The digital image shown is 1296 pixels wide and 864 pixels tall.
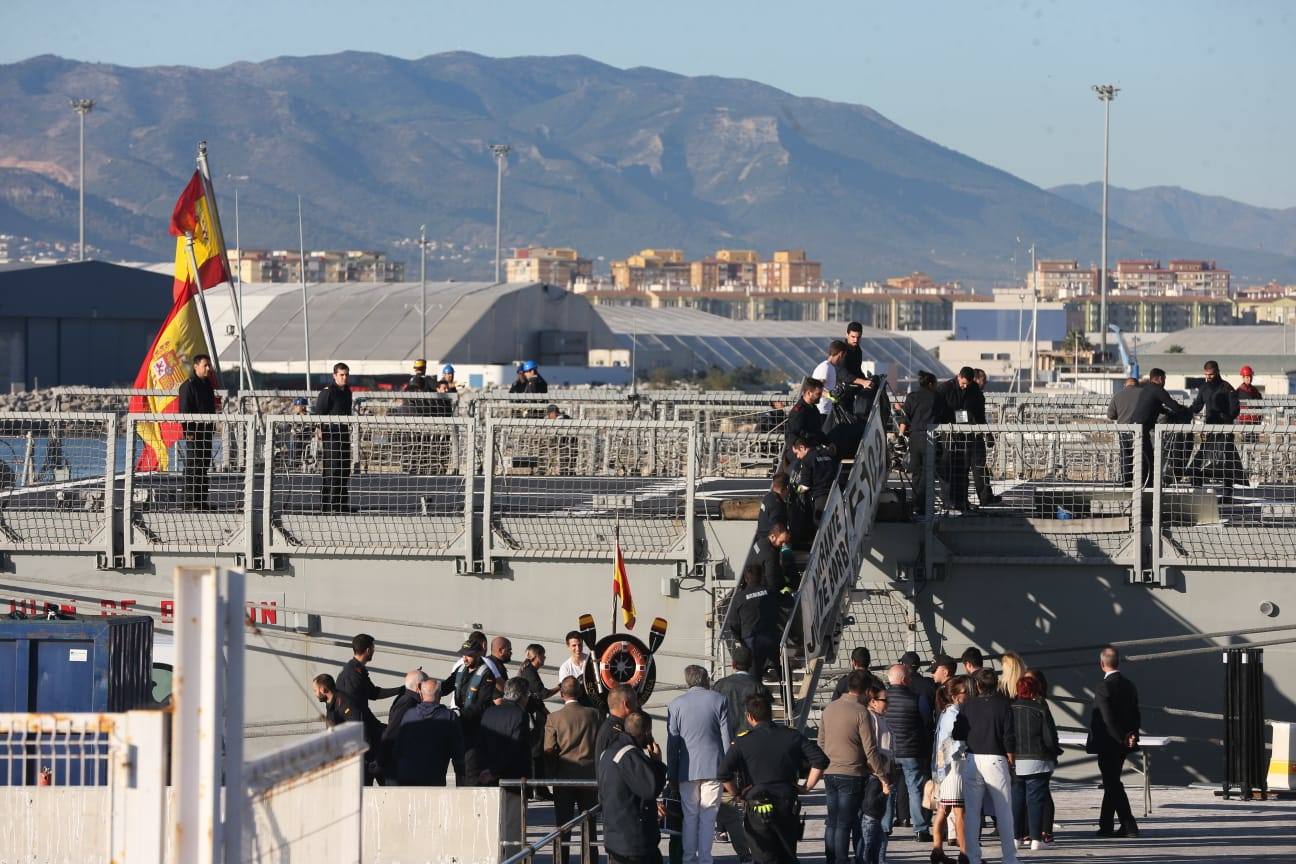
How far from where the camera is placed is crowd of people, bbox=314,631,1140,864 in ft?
35.9

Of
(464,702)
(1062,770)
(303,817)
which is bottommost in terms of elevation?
(1062,770)

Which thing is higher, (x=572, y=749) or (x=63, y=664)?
(x=63, y=664)

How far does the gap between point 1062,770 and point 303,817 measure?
12.7m

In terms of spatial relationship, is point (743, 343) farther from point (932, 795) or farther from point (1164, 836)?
point (932, 795)

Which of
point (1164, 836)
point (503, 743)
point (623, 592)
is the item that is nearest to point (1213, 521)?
point (1164, 836)

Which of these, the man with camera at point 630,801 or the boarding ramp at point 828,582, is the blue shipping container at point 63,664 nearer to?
the man with camera at point 630,801

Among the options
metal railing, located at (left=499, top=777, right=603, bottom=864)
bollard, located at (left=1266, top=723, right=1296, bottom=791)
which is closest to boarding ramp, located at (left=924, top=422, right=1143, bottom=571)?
bollard, located at (left=1266, top=723, right=1296, bottom=791)

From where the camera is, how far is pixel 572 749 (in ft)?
41.1

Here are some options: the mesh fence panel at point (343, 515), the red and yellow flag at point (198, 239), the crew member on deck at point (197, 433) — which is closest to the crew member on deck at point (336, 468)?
the mesh fence panel at point (343, 515)

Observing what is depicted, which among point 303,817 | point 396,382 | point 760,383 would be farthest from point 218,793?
point 760,383

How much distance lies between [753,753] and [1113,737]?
12.8 ft

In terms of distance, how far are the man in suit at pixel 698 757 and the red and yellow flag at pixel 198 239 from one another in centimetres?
1454

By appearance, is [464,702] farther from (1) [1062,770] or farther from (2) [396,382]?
(2) [396,382]

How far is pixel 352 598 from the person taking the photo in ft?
59.4
